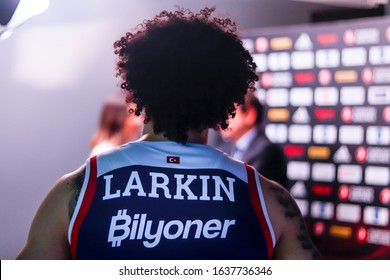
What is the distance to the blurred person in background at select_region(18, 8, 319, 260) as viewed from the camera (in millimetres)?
965

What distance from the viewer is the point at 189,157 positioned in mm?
993

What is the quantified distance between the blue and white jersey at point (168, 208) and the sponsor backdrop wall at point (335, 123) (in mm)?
1612

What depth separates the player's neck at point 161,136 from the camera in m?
1.02

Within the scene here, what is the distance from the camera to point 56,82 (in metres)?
2.72

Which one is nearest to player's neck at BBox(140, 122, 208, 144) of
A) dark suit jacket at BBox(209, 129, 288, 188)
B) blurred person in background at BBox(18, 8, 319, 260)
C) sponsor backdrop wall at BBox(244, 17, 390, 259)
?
blurred person in background at BBox(18, 8, 319, 260)

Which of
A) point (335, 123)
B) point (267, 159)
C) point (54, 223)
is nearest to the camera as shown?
point (54, 223)

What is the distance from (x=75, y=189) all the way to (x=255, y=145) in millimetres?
1628

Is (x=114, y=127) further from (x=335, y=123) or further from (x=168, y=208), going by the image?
(x=168, y=208)

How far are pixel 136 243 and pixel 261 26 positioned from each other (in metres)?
2.02

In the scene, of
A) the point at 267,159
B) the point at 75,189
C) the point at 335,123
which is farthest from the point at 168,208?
the point at 335,123

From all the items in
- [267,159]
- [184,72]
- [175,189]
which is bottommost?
[267,159]

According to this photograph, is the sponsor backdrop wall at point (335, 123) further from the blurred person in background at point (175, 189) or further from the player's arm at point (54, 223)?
the player's arm at point (54, 223)

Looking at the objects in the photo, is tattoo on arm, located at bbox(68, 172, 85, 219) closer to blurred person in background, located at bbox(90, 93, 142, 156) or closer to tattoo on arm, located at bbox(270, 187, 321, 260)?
tattoo on arm, located at bbox(270, 187, 321, 260)

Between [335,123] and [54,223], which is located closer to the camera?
[54,223]
